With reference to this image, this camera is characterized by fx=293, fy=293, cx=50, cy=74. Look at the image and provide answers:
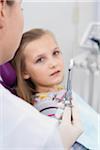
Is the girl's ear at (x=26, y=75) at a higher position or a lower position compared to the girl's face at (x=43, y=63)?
lower

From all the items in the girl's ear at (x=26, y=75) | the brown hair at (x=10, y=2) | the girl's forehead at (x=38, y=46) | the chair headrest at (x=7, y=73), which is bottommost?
the girl's ear at (x=26, y=75)

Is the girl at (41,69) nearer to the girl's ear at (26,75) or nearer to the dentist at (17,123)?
the girl's ear at (26,75)

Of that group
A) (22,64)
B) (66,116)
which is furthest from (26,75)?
(66,116)

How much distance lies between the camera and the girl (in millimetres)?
1099

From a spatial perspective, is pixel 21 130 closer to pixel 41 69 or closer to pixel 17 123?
pixel 17 123

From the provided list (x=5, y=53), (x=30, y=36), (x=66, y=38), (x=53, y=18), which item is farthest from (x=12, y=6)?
(x=66, y=38)

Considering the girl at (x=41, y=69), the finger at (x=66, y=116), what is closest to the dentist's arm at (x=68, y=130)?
the finger at (x=66, y=116)

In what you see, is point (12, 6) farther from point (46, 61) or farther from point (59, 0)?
point (59, 0)

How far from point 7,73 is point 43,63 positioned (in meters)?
0.14

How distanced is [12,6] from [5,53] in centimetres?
11

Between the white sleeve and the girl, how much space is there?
1.38 ft

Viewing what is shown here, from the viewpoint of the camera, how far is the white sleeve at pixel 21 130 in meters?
0.63

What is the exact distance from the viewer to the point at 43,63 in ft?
3.64

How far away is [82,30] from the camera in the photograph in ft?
5.47
